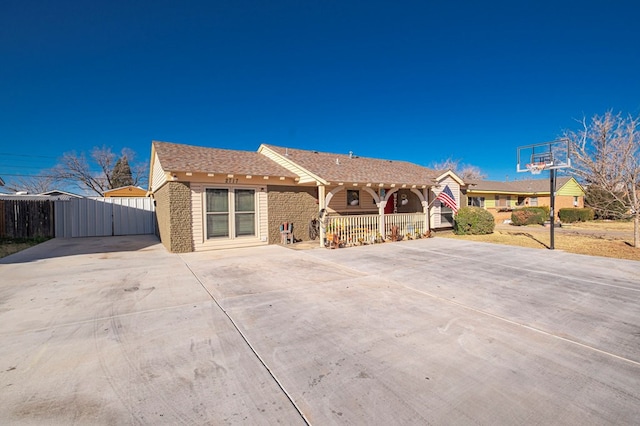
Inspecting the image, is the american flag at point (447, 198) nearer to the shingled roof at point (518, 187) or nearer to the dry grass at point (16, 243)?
the shingled roof at point (518, 187)

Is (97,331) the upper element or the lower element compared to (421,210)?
lower

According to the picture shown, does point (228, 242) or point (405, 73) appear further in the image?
point (405, 73)

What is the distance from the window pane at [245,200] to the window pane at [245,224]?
0.74ft

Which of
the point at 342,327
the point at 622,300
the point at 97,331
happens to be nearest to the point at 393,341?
the point at 342,327

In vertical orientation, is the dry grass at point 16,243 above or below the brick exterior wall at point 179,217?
below

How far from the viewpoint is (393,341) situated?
10.9 feet

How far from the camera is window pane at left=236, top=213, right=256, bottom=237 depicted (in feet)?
34.4

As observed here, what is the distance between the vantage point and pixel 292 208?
1153cm

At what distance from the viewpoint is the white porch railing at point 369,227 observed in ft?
35.4

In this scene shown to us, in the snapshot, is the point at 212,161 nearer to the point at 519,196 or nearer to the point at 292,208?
the point at 292,208

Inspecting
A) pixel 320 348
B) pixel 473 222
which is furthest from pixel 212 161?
pixel 473 222

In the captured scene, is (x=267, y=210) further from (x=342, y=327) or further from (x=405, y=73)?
(x=405, y=73)

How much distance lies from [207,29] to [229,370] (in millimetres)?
14187

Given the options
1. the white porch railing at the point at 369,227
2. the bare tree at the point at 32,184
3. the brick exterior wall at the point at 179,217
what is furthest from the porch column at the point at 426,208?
the bare tree at the point at 32,184
